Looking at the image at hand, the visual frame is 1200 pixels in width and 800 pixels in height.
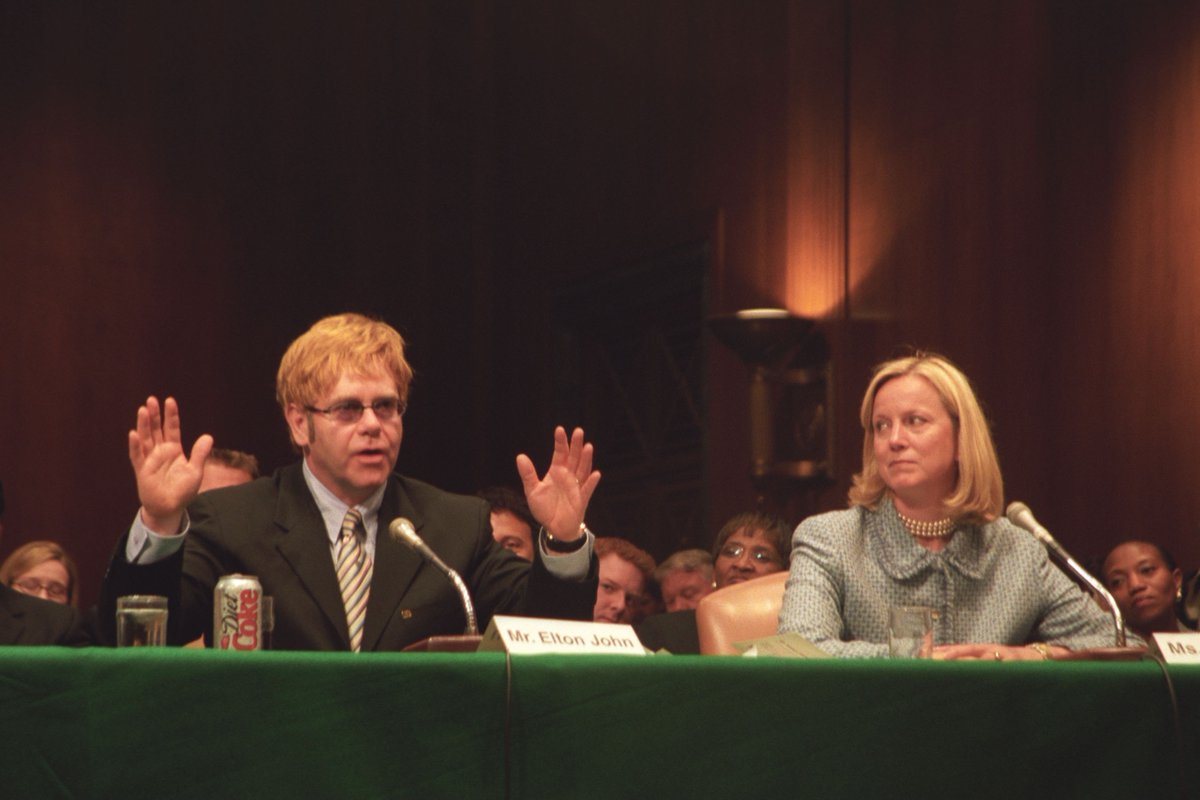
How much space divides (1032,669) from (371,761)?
77 cm

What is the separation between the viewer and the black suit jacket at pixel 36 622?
3.23 meters

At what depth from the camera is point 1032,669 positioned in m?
1.97

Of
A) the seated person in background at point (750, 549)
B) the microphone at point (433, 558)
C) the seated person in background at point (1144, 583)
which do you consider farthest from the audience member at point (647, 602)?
the microphone at point (433, 558)

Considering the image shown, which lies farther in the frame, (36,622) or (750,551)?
(750,551)

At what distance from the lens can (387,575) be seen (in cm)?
279

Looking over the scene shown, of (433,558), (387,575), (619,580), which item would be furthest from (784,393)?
(433,558)

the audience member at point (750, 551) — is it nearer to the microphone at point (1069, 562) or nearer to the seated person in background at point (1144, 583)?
the seated person in background at point (1144, 583)

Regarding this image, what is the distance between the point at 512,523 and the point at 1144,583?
1666 mm

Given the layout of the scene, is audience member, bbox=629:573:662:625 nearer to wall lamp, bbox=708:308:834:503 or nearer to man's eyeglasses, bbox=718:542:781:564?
man's eyeglasses, bbox=718:542:781:564

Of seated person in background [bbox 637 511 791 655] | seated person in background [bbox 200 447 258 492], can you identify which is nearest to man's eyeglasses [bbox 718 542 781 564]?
seated person in background [bbox 637 511 791 655]

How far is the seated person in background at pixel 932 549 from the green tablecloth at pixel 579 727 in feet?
2.91

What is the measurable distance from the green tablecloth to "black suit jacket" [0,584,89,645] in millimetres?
1579

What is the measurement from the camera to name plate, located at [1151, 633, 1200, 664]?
2.16 metres

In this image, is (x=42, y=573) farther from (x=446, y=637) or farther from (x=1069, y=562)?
(x=1069, y=562)
